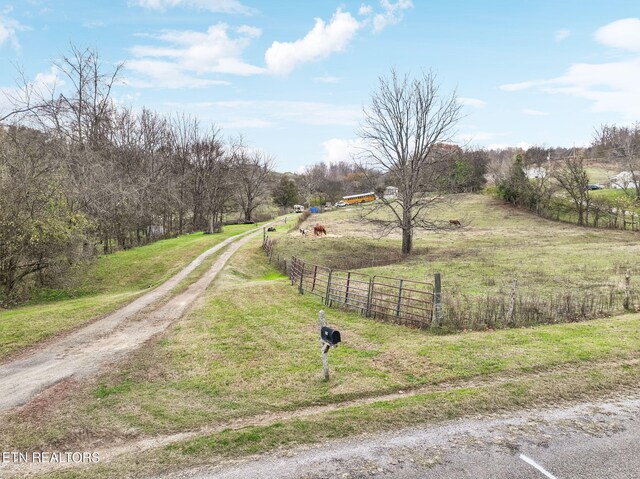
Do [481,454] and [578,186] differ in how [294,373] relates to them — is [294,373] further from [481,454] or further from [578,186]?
[578,186]

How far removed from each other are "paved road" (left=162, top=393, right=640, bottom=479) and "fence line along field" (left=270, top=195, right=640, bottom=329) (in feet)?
19.1

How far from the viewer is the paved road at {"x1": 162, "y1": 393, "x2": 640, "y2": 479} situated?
5.95 m

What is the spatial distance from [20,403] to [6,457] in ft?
8.16

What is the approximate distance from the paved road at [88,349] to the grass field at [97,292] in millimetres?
918

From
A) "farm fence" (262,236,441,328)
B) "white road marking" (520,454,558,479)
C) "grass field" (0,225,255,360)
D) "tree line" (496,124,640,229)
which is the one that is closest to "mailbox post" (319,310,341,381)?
"white road marking" (520,454,558,479)

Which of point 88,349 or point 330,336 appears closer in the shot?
point 330,336

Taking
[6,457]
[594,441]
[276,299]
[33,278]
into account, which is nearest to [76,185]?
[33,278]

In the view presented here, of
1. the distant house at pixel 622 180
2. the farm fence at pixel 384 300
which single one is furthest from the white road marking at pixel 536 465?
the distant house at pixel 622 180

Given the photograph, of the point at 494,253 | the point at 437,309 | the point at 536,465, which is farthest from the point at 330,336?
the point at 494,253

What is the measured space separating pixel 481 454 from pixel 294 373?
15.4 feet

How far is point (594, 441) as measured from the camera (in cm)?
664

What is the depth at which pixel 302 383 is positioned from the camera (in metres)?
9.30

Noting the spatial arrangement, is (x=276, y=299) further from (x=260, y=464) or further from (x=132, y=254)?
(x=132, y=254)

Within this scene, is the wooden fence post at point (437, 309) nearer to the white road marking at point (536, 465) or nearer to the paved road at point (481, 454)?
the paved road at point (481, 454)
